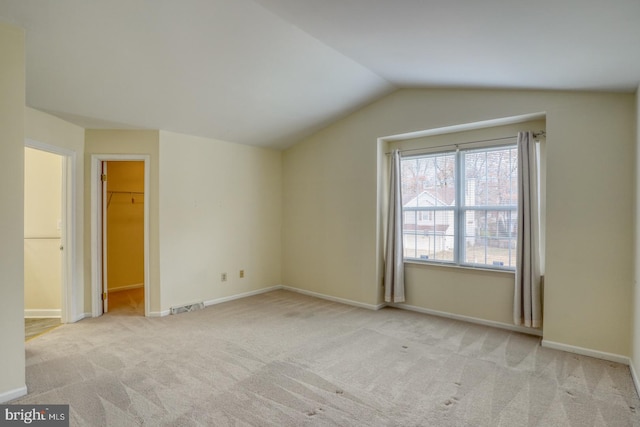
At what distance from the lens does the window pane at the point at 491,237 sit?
379 centimetres

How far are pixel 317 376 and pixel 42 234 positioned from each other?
153 inches

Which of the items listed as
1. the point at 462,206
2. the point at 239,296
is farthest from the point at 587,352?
the point at 239,296

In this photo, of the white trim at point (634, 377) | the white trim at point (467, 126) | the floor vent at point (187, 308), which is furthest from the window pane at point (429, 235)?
the floor vent at point (187, 308)

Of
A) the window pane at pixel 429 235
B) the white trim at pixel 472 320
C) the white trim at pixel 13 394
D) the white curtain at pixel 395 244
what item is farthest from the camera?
the white curtain at pixel 395 244

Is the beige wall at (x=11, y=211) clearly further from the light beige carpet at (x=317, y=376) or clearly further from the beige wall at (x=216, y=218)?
the beige wall at (x=216, y=218)

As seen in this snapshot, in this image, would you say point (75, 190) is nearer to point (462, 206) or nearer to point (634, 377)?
point (462, 206)

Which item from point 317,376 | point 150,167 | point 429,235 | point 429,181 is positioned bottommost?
point 317,376

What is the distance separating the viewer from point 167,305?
430 cm

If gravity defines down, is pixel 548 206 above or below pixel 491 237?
above

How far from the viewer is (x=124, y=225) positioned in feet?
19.0

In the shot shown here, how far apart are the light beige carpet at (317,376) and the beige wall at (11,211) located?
0.28 m

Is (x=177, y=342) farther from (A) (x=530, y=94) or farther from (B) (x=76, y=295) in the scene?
(A) (x=530, y=94)

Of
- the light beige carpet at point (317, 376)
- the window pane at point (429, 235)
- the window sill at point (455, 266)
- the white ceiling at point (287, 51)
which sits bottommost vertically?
the light beige carpet at point (317, 376)

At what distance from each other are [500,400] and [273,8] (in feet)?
10.9
